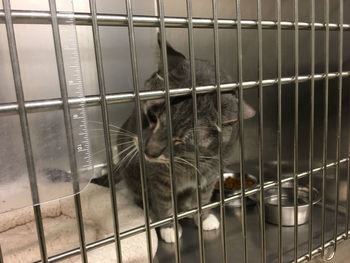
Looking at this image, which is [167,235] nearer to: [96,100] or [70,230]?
[70,230]

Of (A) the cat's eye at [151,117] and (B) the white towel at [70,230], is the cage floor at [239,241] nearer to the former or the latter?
(B) the white towel at [70,230]

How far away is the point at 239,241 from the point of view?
0.78m

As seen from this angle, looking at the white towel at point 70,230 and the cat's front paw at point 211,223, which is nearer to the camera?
the white towel at point 70,230

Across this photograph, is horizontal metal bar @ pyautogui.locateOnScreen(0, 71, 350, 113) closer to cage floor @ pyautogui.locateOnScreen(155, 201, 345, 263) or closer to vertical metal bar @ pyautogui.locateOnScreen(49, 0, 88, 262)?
vertical metal bar @ pyautogui.locateOnScreen(49, 0, 88, 262)

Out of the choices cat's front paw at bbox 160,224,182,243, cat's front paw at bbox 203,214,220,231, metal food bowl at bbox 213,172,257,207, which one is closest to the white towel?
cat's front paw at bbox 160,224,182,243

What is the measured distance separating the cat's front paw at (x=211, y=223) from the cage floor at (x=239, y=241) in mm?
19

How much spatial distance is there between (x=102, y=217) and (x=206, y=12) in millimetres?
611

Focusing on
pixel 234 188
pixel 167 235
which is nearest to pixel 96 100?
pixel 167 235

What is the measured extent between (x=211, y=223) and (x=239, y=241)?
0.13 m

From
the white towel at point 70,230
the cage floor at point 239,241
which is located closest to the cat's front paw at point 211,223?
the cage floor at point 239,241

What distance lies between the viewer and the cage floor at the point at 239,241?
0.73 meters

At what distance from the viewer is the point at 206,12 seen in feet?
2.94

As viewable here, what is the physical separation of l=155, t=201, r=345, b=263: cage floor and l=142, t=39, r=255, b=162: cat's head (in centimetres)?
23

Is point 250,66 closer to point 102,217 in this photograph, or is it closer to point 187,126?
point 187,126
